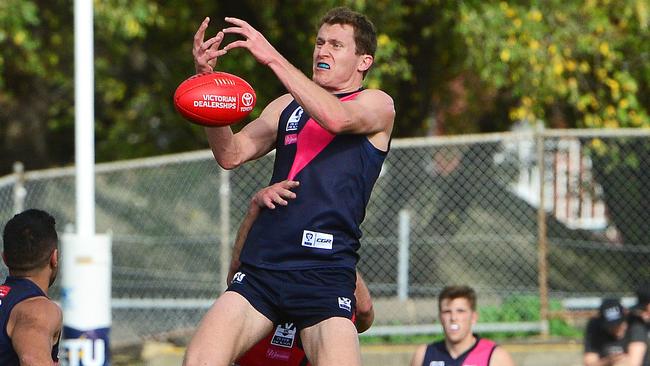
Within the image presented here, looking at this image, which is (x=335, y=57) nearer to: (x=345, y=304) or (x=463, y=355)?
(x=345, y=304)

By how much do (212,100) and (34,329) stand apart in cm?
129

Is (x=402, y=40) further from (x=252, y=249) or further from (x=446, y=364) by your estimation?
(x=252, y=249)

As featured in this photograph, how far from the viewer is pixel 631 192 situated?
45.8 feet

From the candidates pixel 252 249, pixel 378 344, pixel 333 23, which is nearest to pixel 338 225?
pixel 252 249

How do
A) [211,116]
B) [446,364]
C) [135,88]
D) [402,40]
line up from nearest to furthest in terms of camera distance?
[211,116], [446,364], [402,40], [135,88]

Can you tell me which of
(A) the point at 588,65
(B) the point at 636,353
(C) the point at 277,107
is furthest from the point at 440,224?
(C) the point at 277,107

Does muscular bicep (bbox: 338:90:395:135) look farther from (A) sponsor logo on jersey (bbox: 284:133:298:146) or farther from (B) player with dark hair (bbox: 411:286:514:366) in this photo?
(B) player with dark hair (bbox: 411:286:514:366)

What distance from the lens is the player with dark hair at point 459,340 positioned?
8.84 metres

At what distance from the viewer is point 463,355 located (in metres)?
8.90

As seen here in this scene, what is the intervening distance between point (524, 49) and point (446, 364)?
5.82 m

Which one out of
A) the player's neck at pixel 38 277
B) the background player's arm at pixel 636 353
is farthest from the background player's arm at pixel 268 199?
the background player's arm at pixel 636 353

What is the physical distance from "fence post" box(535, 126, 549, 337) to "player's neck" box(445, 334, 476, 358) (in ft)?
15.4

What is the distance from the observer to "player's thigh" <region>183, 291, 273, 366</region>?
5.68 meters

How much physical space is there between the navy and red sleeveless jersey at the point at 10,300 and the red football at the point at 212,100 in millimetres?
1066
